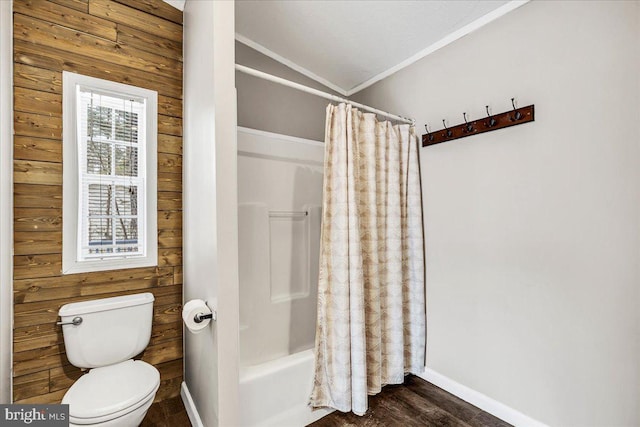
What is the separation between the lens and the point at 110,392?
1.45 m

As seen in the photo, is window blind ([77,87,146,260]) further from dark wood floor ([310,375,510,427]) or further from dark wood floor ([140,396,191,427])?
dark wood floor ([310,375,510,427])

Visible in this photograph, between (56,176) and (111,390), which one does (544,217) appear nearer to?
(111,390)

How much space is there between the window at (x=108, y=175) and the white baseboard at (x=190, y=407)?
88 centimetres

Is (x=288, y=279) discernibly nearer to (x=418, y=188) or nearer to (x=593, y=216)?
(x=418, y=188)

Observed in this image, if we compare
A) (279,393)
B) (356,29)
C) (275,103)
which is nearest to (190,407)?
(279,393)

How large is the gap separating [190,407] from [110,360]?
56 cm

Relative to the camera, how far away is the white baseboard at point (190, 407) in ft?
5.73

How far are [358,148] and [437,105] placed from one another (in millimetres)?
709

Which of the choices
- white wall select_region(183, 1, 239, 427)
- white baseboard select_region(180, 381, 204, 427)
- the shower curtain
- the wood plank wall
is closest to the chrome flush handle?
the wood plank wall

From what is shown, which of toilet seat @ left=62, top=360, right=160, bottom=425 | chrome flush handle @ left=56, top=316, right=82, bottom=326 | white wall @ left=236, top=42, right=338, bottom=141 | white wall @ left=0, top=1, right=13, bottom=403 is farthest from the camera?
white wall @ left=236, top=42, right=338, bottom=141

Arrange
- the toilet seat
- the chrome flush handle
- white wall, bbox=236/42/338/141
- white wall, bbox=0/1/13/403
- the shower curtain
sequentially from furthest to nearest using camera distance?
white wall, bbox=236/42/338/141 → the shower curtain → the chrome flush handle → white wall, bbox=0/1/13/403 → the toilet seat

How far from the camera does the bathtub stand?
5.12ft

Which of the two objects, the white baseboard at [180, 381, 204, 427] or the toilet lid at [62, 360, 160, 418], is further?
the white baseboard at [180, 381, 204, 427]

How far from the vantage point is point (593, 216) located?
146 centimetres
